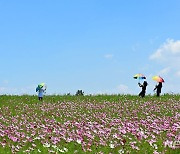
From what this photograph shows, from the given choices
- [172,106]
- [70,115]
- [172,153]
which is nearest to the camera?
[172,153]

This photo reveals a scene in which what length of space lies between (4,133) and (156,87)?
22055 millimetres

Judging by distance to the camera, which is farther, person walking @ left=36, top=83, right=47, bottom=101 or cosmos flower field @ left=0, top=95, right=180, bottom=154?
person walking @ left=36, top=83, right=47, bottom=101

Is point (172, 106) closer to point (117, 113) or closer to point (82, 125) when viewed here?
point (117, 113)

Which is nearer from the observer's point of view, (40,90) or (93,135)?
(93,135)

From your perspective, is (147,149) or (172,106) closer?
(147,149)

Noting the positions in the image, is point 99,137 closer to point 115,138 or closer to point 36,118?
point 115,138

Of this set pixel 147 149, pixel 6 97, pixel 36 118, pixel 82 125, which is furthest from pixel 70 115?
pixel 6 97

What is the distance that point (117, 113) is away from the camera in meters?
20.9

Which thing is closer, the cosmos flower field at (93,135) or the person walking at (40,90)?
the cosmos flower field at (93,135)

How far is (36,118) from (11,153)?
8.49 m

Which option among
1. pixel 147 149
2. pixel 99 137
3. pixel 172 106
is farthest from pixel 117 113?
pixel 147 149

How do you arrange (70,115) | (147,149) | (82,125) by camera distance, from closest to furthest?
(147,149) < (82,125) < (70,115)

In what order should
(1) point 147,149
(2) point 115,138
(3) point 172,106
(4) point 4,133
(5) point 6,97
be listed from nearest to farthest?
→ (1) point 147,149 < (2) point 115,138 < (4) point 4,133 < (3) point 172,106 < (5) point 6,97

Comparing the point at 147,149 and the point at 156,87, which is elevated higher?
the point at 156,87
